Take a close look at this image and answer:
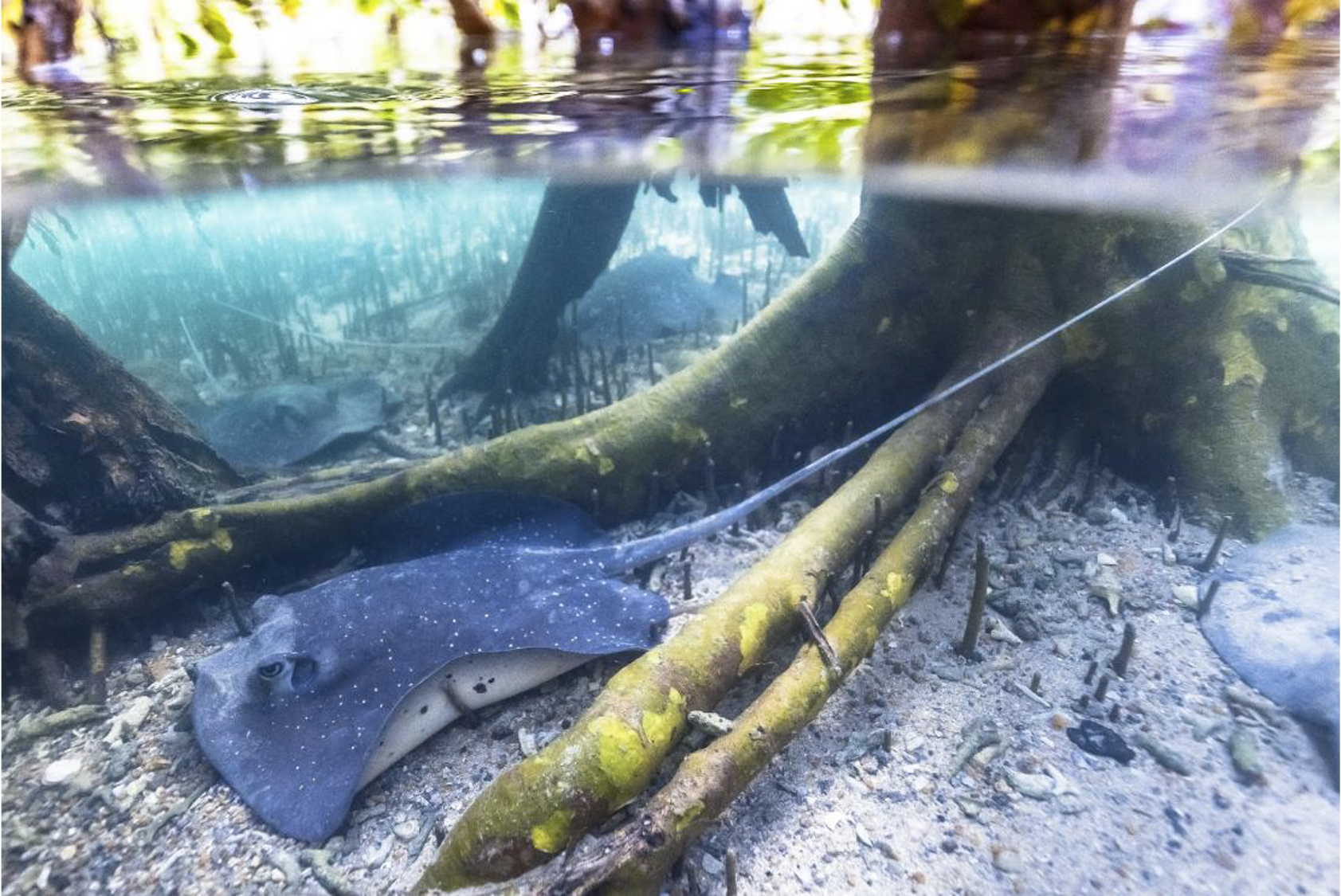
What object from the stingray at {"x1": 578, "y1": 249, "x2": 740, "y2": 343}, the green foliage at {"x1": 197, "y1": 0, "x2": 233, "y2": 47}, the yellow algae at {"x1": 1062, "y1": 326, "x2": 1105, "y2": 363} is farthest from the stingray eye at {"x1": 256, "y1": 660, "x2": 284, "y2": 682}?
the green foliage at {"x1": 197, "y1": 0, "x2": 233, "y2": 47}

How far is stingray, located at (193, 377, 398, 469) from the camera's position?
7512 millimetres

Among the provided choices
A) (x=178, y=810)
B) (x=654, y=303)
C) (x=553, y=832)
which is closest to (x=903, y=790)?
(x=553, y=832)

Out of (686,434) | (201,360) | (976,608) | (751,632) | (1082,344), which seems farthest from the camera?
(201,360)

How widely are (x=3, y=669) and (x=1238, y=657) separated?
7.62 metres

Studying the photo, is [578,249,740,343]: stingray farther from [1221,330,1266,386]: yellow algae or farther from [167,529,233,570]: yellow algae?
[1221,330,1266,386]: yellow algae

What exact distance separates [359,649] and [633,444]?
2.88 meters

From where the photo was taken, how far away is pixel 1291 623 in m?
3.77

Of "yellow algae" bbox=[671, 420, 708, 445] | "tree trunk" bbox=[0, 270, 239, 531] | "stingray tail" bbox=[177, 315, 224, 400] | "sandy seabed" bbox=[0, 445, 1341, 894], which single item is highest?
"tree trunk" bbox=[0, 270, 239, 531]

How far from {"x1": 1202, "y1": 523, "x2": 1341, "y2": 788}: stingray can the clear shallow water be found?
322cm

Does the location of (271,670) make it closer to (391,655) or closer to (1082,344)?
(391,655)

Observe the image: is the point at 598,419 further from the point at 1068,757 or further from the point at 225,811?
the point at 1068,757

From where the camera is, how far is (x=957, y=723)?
359 centimetres

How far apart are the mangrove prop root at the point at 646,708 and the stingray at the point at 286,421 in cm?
581

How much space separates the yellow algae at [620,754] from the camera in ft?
9.23
